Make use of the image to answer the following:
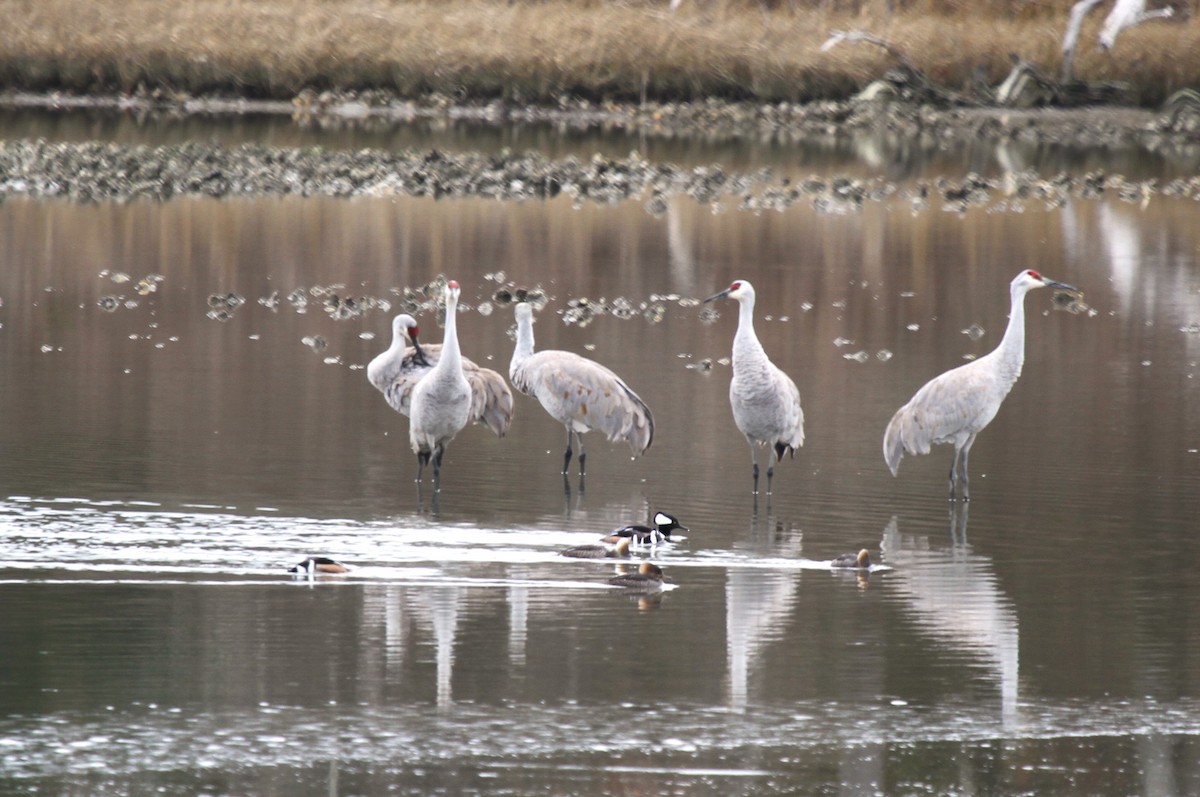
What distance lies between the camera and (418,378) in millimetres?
14133

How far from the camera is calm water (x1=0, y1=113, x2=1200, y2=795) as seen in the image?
7.75m

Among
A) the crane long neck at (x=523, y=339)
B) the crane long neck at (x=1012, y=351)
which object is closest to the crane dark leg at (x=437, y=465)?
the crane long neck at (x=523, y=339)

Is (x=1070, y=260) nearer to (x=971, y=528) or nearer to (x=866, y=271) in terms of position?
(x=866, y=271)

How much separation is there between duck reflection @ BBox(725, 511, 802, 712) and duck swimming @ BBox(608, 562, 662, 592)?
0.36m

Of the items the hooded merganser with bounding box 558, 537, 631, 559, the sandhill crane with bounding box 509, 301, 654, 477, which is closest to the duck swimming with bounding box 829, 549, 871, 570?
the hooded merganser with bounding box 558, 537, 631, 559

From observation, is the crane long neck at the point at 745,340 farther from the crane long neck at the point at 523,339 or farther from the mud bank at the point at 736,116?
the mud bank at the point at 736,116

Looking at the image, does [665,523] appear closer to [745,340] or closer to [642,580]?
[642,580]

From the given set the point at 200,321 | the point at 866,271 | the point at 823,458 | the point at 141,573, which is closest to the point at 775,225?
the point at 866,271

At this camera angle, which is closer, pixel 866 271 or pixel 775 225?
pixel 866 271

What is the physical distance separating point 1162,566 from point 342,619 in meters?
4.45

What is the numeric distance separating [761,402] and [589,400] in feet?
4.02

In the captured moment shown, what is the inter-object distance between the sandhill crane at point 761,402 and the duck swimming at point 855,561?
2.17 meters

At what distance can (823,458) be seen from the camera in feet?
46.3

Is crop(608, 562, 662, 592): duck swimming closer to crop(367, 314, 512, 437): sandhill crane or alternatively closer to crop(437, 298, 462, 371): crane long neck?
crop(437, 298, 462, 371): crane long neck
